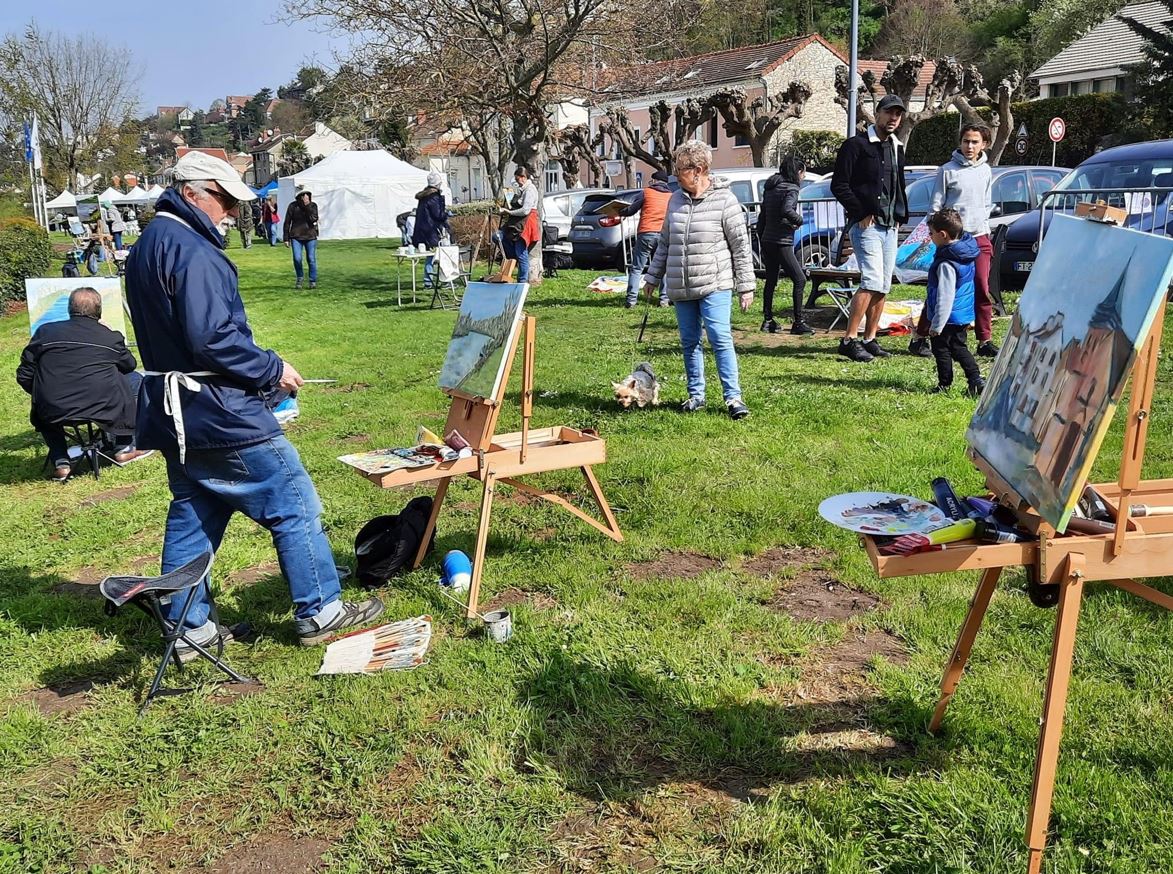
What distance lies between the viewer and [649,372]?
7668mm

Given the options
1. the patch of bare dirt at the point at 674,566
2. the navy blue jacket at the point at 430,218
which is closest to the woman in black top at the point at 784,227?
the patch of bare dirt at the point at 674,566

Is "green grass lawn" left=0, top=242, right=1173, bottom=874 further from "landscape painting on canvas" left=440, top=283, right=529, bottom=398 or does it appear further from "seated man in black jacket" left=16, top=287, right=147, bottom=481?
"seated man in black jacket" left=16, top=287, right=147, bottom=481

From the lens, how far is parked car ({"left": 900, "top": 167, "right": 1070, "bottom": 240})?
45.4ft

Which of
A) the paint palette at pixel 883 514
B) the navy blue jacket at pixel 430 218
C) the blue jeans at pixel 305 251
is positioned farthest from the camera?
the blue jeans at pixel 305 251

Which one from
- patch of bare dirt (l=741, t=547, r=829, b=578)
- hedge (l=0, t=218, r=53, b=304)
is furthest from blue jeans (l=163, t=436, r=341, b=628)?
hedge (l=0, t=218, r=53, b=304)

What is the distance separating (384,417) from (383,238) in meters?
29.5

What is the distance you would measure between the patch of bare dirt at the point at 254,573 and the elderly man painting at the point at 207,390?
3.08ft

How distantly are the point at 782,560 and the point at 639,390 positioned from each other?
9.97ft

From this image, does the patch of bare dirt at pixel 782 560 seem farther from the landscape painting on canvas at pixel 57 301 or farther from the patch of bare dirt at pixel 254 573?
the landscape painting on canvas at pixel 57 301

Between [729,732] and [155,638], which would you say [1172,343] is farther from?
[155,638]

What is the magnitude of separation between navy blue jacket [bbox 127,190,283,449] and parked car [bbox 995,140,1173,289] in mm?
9090

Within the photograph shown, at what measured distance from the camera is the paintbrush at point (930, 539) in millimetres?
2465

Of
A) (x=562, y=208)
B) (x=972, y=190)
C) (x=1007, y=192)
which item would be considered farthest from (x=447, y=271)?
(x=972, y=190)

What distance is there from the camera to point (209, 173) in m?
3.85
